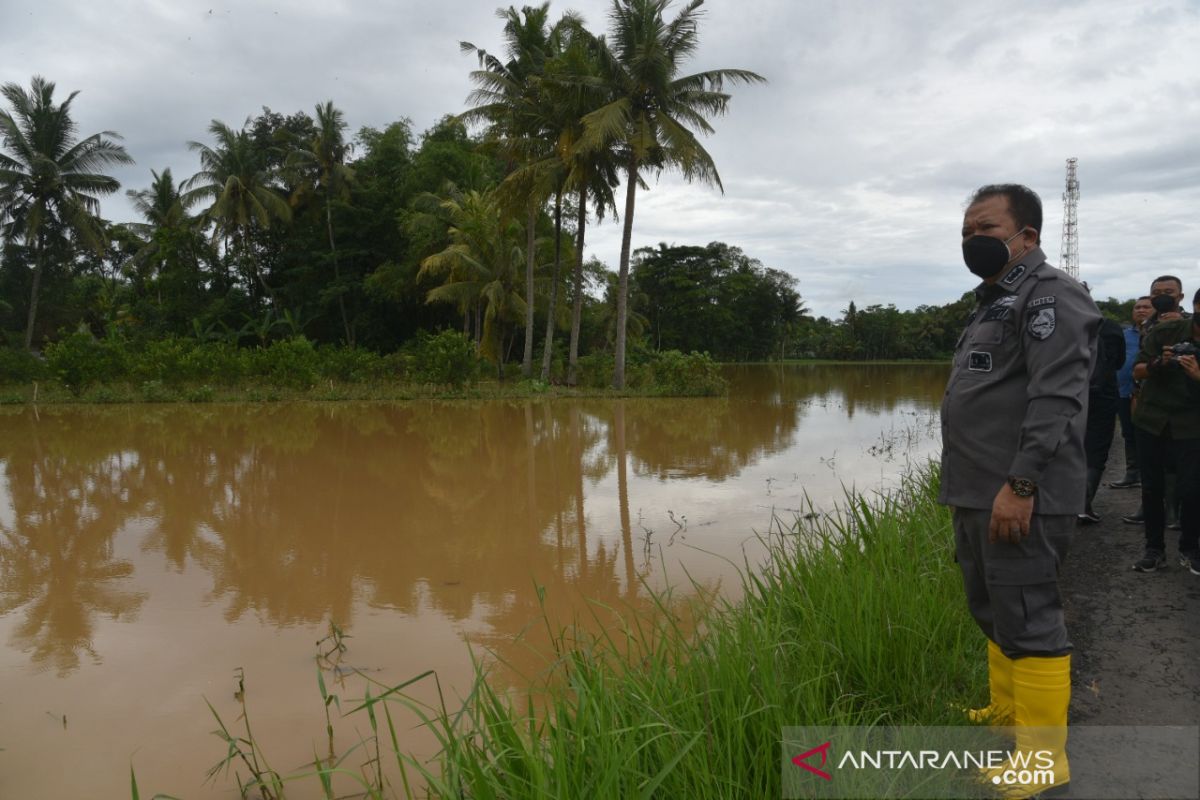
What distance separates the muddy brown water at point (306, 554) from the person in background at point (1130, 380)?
2185 millimetres

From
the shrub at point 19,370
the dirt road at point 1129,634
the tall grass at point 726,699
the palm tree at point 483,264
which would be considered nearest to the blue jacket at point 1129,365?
the dirt road at point 1129,634

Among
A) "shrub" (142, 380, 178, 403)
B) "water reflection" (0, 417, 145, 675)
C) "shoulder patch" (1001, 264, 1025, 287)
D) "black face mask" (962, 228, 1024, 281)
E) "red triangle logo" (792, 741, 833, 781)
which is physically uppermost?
"black face mask" (962, 228, 1024, 281)

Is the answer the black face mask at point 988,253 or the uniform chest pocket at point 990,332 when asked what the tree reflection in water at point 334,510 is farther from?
the black face mask at point 988,253

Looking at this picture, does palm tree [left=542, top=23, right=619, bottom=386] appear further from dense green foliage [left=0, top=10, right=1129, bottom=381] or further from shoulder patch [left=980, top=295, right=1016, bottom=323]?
shoulder patch [left=980, top=295, right=1016, bottom=323]

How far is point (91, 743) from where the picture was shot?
2.97m

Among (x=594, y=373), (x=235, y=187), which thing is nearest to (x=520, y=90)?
(x=594, y=373)

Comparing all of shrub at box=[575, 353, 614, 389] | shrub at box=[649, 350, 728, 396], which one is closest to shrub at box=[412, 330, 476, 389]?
shrub at box=[575, 353, 614, 389]

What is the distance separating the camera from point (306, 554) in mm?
5734

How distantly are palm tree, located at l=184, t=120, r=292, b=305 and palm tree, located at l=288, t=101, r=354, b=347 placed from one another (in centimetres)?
123

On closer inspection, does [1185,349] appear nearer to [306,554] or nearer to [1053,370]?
[1053,370]

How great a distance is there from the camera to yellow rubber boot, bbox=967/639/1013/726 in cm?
222

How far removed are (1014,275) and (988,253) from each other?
9 cm

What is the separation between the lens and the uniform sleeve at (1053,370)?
1.93m

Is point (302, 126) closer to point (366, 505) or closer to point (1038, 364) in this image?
point (366, 505)
